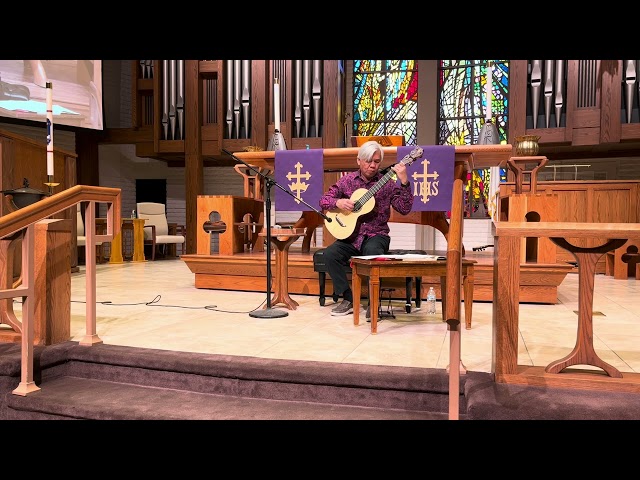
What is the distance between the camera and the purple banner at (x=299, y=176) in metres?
4.96

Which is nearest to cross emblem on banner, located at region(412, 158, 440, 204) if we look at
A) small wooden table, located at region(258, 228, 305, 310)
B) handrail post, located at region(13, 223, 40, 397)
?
small wooden table, located at region(258, 228, 305, 310)

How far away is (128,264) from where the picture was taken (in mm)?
8719

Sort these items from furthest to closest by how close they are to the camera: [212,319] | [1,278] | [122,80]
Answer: [122,80], [212,319], [1,278]

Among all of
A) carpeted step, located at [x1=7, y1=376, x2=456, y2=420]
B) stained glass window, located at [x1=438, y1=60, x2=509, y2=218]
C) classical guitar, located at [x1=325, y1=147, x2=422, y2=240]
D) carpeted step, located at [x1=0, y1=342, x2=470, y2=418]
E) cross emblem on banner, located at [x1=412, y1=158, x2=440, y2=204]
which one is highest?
stained glass window, located at [x1=438, y1=60, x2=509, y2=218]

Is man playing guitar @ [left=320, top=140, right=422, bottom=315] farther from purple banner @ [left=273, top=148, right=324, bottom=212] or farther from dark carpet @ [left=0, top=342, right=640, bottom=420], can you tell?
dark carpet @ [left=0, top=342, right=640, bottom=420]

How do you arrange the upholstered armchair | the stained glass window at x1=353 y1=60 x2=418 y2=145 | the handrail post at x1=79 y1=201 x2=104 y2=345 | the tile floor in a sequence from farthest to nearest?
the stained glass window at x1=353 y1=60 x2=418 y2=145 → the upholstered armchair → the handrail post at x1=79 y1=201 x2=104 y2=345 → the tile floor

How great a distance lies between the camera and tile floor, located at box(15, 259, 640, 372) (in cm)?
288

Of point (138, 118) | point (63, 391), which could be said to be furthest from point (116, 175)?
point (63, 391)

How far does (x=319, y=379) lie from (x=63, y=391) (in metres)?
1.26

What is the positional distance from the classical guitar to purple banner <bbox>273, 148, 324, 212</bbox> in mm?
744

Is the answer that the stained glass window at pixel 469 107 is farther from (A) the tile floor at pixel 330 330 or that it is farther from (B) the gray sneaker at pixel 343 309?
(B) the gray sneaker at pixel 343 309

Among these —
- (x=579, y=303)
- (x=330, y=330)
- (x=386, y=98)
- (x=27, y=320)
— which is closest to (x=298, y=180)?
(x=330, y=330)

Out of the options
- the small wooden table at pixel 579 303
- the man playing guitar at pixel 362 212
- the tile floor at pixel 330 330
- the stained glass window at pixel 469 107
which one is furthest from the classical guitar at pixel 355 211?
the stained glass window at pixel 469 107

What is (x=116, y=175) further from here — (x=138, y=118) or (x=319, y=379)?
(x=319, y=379)
